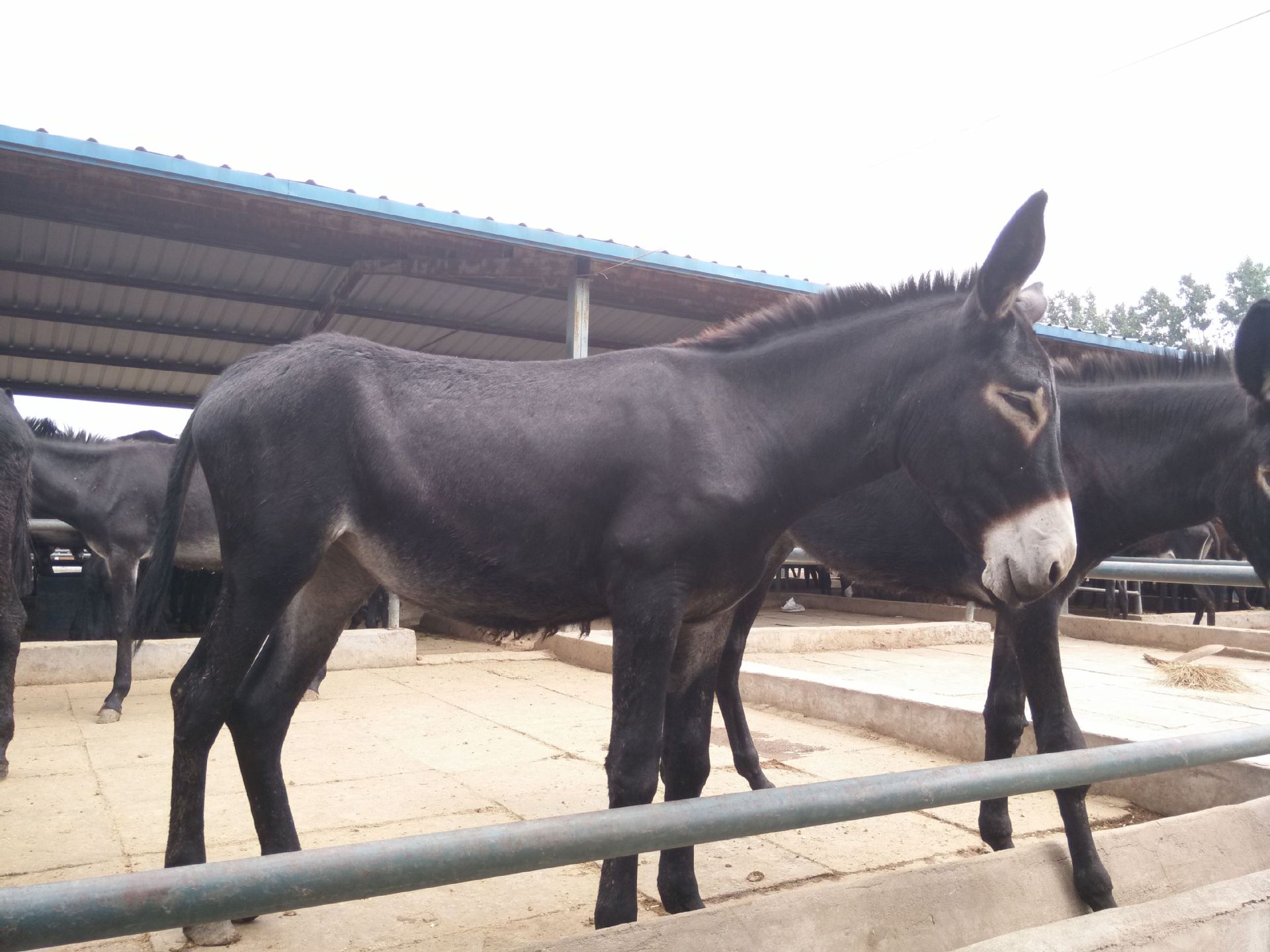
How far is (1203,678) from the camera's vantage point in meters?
7.71

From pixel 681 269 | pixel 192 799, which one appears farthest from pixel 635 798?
pixel 681 269

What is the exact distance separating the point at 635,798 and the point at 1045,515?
1.43m

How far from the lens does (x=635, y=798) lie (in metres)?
2.55

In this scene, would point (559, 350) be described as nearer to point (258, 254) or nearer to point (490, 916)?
point (258, 254)

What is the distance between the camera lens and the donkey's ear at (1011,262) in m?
2.59

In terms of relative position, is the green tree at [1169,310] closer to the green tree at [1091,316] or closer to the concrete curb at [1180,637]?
the green tree at [1091,316]

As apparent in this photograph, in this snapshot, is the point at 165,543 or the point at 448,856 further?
the point at 165,543

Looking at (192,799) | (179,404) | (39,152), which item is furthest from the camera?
(179,404)

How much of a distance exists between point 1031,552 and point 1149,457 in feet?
5.23

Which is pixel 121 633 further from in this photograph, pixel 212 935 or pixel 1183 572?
pixel 1183 572

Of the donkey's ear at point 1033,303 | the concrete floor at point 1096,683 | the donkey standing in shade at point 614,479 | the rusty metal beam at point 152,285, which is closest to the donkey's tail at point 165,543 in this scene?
the donkey standing in shade at point 614,479

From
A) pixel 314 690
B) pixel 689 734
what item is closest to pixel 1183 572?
pixel 689 734

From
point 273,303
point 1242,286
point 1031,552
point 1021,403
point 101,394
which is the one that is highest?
point 1242,286

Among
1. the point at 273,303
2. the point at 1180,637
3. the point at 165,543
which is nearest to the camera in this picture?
the point at 165,543
